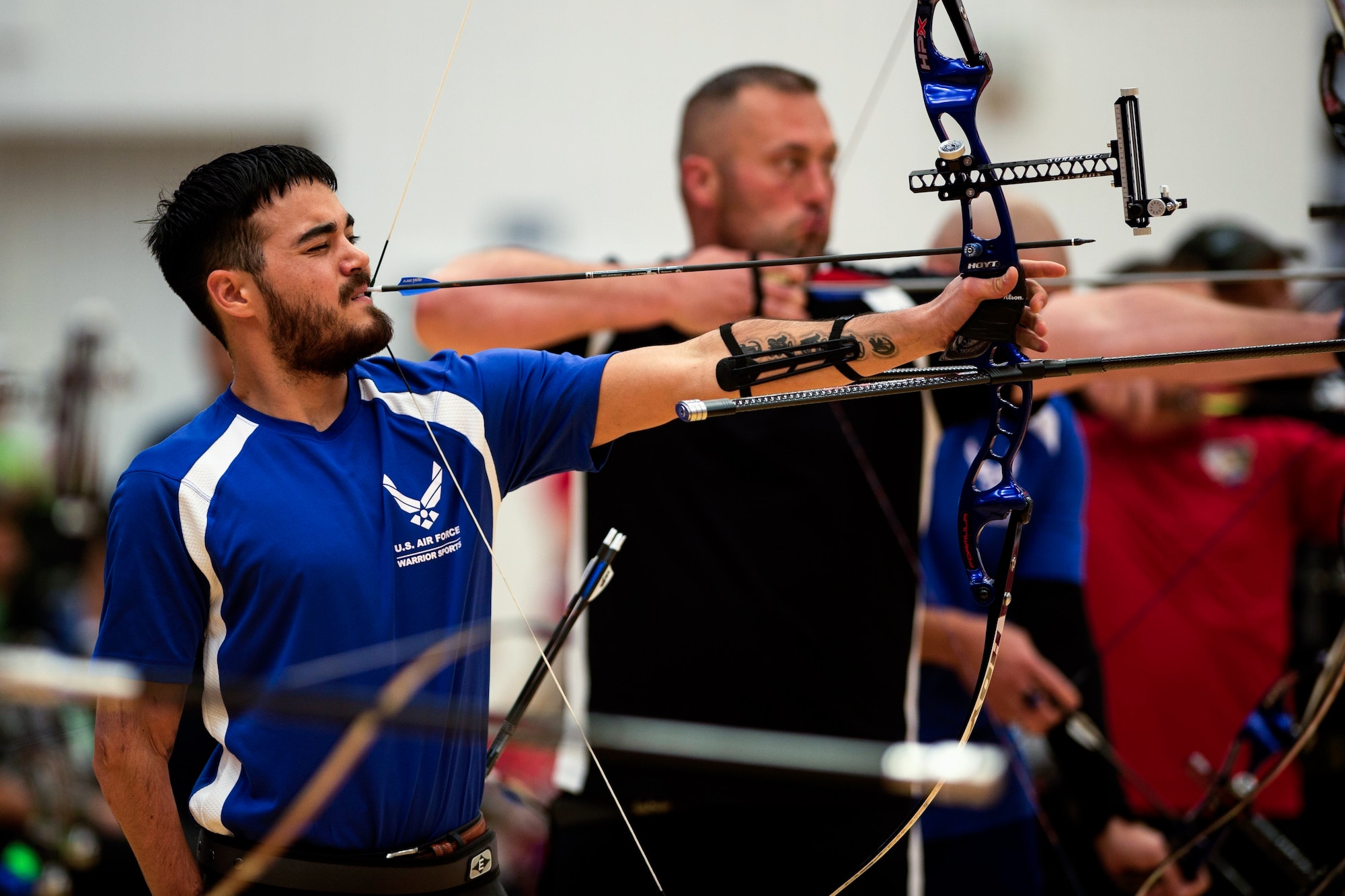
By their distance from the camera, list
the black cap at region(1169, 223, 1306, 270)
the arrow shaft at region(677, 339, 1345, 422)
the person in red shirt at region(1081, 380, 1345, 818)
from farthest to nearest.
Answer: the black cap at region(1169, 223, 1306, 270)
the person in red shirt at region(1081, 380, 1345, 818)
the arrow shaft at region(677, 339, 1345, 422)

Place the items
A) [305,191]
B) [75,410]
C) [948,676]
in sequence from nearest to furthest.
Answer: [305,191]
[948,676]
[75,410]

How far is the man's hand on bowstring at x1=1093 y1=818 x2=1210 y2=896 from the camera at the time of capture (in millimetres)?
2072

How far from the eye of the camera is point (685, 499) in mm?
1934

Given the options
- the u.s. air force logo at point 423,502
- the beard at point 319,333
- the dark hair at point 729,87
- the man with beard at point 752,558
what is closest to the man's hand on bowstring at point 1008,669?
the man with beard at point 752,558

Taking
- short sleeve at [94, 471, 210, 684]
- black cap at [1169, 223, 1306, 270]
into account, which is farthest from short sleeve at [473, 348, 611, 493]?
black cap at [1169, 223, 1306, 270]

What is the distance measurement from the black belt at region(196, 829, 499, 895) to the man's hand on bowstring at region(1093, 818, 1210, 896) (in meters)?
1.30

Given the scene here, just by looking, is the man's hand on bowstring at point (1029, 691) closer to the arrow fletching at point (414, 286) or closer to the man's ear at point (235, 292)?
the arrow fletching at point (414, 286)

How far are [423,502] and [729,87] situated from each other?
1.11 m

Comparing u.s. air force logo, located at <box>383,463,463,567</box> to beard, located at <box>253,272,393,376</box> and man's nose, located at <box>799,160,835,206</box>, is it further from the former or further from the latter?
man's nose, located at <box>799,160,835,206</box>

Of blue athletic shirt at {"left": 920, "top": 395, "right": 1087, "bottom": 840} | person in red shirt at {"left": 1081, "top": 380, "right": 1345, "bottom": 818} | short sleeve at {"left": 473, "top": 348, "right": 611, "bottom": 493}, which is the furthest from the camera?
person in red shirt at {"left": 1081, "top": 380, "right": 1345, "bottom": 818}

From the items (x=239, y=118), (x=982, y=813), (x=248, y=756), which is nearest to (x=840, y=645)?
(x=982, y=813)

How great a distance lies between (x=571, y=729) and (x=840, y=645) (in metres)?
0.48

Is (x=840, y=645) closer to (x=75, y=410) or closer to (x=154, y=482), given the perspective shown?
(x=154, y=482)

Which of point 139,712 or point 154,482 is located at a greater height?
point 154,482
